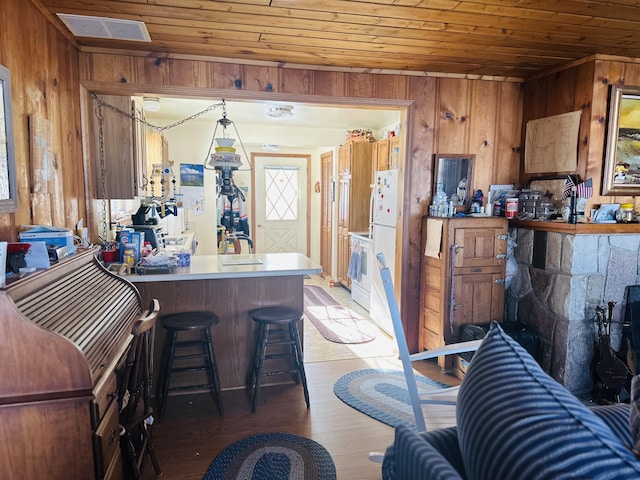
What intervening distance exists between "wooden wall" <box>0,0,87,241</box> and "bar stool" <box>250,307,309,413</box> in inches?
52.5

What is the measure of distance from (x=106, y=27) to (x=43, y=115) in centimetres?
67

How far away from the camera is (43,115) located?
213 centimetres

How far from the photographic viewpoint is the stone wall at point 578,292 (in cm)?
276

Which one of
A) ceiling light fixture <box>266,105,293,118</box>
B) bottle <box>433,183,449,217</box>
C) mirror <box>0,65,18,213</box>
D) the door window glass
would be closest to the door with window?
the door window glass

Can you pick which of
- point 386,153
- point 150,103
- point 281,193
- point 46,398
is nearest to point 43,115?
point 46,398

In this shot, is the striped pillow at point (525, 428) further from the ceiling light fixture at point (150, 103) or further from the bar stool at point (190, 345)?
the ceiling light fixture at point (150, 103)

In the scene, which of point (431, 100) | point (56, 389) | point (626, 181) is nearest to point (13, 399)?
point (56, 389)

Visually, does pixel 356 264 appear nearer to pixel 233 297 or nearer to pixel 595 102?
pixel 233 297

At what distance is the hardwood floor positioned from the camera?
6.98ft

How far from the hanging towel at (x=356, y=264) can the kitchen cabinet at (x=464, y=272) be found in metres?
1.78

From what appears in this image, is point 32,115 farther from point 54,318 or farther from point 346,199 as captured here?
point 346,199

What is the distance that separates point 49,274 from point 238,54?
196cm

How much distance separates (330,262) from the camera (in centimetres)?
664

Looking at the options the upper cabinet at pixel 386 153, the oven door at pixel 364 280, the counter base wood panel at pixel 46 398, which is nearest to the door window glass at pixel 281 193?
the upper cabinet at pixel 386 153
